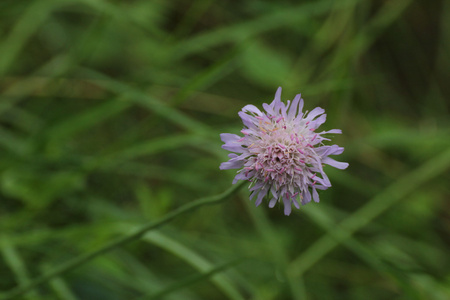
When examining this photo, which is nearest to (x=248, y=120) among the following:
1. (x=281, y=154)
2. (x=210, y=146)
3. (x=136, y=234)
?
(x=281, y=154)

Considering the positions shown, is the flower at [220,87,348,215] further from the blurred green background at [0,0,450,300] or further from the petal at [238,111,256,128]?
the blurred green background at [0,0,450,300]

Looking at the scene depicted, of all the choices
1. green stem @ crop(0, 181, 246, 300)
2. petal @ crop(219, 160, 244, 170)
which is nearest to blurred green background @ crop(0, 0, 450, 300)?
green stem @ crop(0, 181, 246, 300)

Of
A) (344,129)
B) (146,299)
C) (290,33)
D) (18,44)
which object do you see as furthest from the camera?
(290,33)

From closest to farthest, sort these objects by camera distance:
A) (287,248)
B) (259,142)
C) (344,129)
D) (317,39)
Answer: (259,142) < (287,248) < (317,39) < (344,129)

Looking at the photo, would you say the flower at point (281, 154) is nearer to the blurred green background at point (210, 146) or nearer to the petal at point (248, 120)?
the petal at point (248, 120)

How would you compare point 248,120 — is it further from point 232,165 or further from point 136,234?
point 136,234

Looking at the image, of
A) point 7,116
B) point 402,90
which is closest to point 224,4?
point 402,90

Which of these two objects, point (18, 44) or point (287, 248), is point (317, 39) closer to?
point (287, 248)
